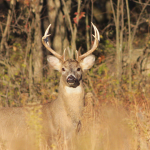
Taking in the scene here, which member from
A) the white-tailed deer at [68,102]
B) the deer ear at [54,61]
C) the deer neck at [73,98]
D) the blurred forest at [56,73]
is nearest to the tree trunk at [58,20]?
the blurred forest at [56,73]

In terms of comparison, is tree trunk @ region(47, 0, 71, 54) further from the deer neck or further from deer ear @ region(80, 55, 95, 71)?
the deer neck

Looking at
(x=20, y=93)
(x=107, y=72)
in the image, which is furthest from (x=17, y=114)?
(x=107, y=72)

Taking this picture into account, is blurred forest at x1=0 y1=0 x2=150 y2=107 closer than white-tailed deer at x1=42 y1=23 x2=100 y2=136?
No

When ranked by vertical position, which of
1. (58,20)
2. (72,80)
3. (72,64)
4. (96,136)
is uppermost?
(58,20)

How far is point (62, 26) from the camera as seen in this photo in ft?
28.4

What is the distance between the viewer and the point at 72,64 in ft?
17.6

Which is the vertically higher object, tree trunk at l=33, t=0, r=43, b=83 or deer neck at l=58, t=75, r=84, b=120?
tree trunk at l=33, t=0, r=43, b=83

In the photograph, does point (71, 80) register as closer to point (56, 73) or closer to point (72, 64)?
point (72, 64)

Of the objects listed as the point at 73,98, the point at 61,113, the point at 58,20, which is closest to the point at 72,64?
the point at 73,98

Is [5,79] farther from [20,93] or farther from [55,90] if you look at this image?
[55,90]

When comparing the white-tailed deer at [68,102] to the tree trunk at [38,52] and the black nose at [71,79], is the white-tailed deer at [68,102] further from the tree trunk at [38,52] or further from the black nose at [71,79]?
the tree trunk at [38,52]

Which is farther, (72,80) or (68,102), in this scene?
(68,102)

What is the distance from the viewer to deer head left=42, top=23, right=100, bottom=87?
16.8ft

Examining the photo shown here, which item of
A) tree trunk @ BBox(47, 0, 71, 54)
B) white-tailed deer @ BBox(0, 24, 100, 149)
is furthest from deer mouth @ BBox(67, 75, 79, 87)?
tree trunk @ BBox(47, 0, 71, 54)
